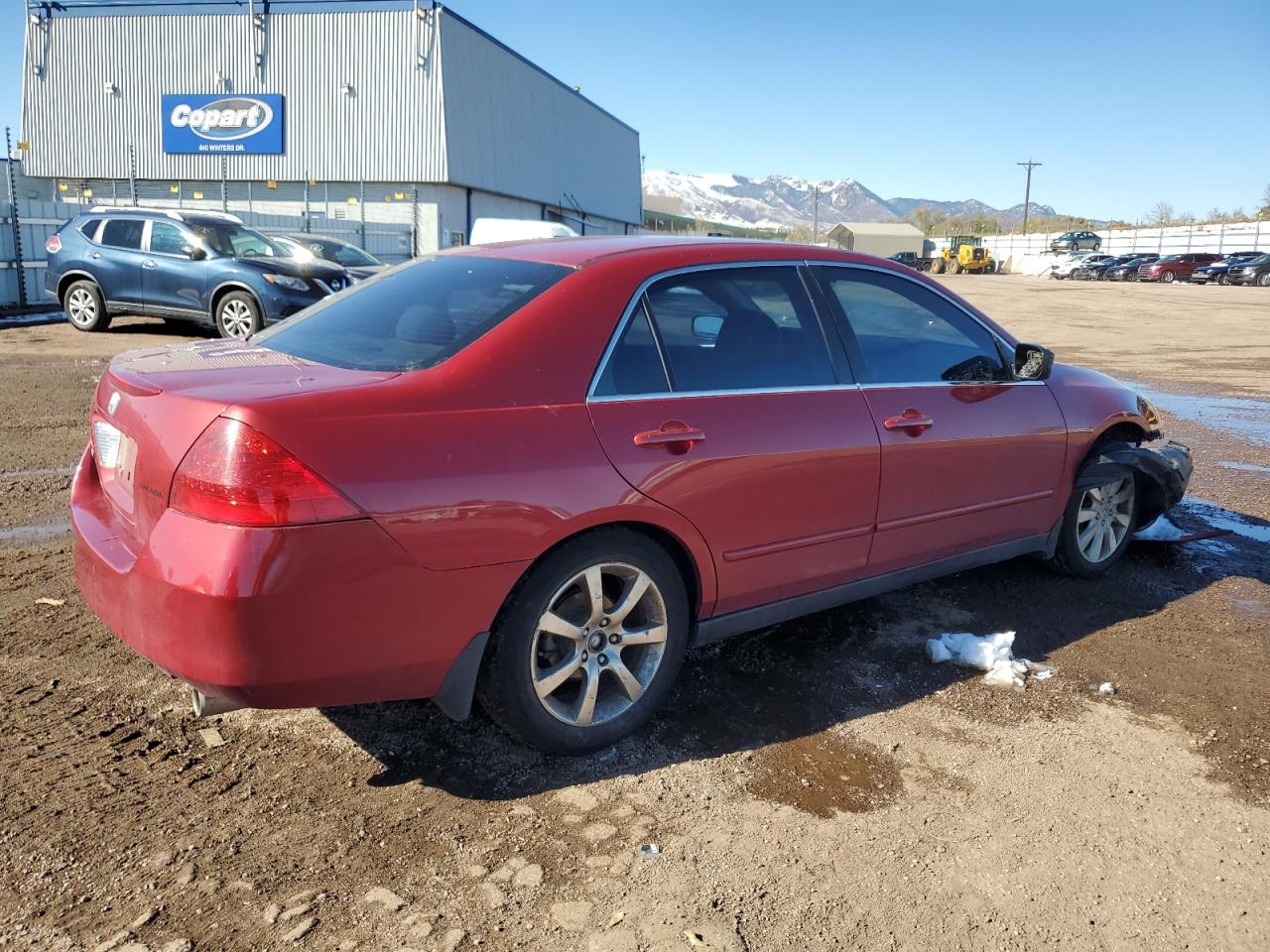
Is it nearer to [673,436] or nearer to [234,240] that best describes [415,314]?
[673,436]

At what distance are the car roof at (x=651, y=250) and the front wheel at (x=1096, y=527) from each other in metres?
1.75

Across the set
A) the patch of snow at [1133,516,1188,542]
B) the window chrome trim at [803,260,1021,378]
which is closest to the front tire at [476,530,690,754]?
the window chrome trim at [803,260,1021,378]

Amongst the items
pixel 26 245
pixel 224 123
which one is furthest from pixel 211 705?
pixel 224 123

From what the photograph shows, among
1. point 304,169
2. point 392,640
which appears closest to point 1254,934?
point 392,640

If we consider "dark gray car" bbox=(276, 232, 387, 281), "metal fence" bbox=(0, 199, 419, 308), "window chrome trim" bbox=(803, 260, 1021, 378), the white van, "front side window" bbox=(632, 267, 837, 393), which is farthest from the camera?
the white van

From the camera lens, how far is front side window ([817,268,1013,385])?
395 centimetres

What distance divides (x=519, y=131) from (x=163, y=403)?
36.9 metres

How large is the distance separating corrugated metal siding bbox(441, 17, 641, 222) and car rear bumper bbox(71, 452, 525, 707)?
30.8m

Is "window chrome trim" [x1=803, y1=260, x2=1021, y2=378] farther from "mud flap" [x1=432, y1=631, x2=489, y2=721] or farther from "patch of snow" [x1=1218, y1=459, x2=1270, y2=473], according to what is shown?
"patch of snow" [x1=1218, y1=459, x2=1270, y2=473]

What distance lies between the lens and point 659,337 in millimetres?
3311

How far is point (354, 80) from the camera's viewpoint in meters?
31.5

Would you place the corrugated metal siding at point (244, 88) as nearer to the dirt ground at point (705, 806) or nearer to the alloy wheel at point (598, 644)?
the dirt ground at point (705, 806)

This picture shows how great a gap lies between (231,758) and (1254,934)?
9.24 feet

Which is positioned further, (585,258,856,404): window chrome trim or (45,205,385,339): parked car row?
(45,205,385,339): parked car row
